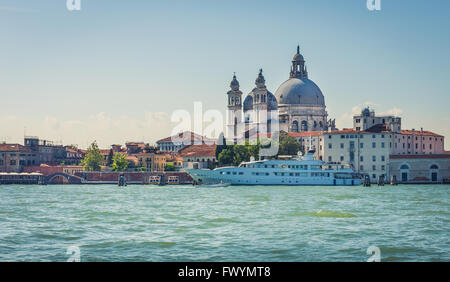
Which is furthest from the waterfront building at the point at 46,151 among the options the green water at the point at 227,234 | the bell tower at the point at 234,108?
the green water at the point at 227,234

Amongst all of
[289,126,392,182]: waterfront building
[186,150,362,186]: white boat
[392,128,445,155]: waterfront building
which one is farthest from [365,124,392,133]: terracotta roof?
[186,150,362,186]: white boat

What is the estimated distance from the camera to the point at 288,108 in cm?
8019

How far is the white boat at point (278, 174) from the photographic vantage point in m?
52.9

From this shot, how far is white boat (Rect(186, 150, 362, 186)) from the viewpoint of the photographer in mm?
52906

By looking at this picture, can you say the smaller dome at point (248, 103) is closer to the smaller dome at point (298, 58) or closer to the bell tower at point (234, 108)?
the bell tower at point (234, 108)

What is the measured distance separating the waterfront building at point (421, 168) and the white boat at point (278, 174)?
19.0 ft

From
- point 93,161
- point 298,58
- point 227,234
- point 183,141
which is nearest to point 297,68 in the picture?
point 298,58

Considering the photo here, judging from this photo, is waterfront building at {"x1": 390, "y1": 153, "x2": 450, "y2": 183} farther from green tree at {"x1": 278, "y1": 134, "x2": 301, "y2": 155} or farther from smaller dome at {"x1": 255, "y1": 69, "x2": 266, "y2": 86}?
smaller dome at {"x1": 255, "y1": 69, "x2": 266, "y2": 86}

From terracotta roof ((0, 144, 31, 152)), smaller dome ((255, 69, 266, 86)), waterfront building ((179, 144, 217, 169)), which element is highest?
smaller dome ((255, 69, 266, 86))

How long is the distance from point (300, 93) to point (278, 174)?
28.5m

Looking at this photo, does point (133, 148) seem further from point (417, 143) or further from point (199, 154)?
point (417, 143)
